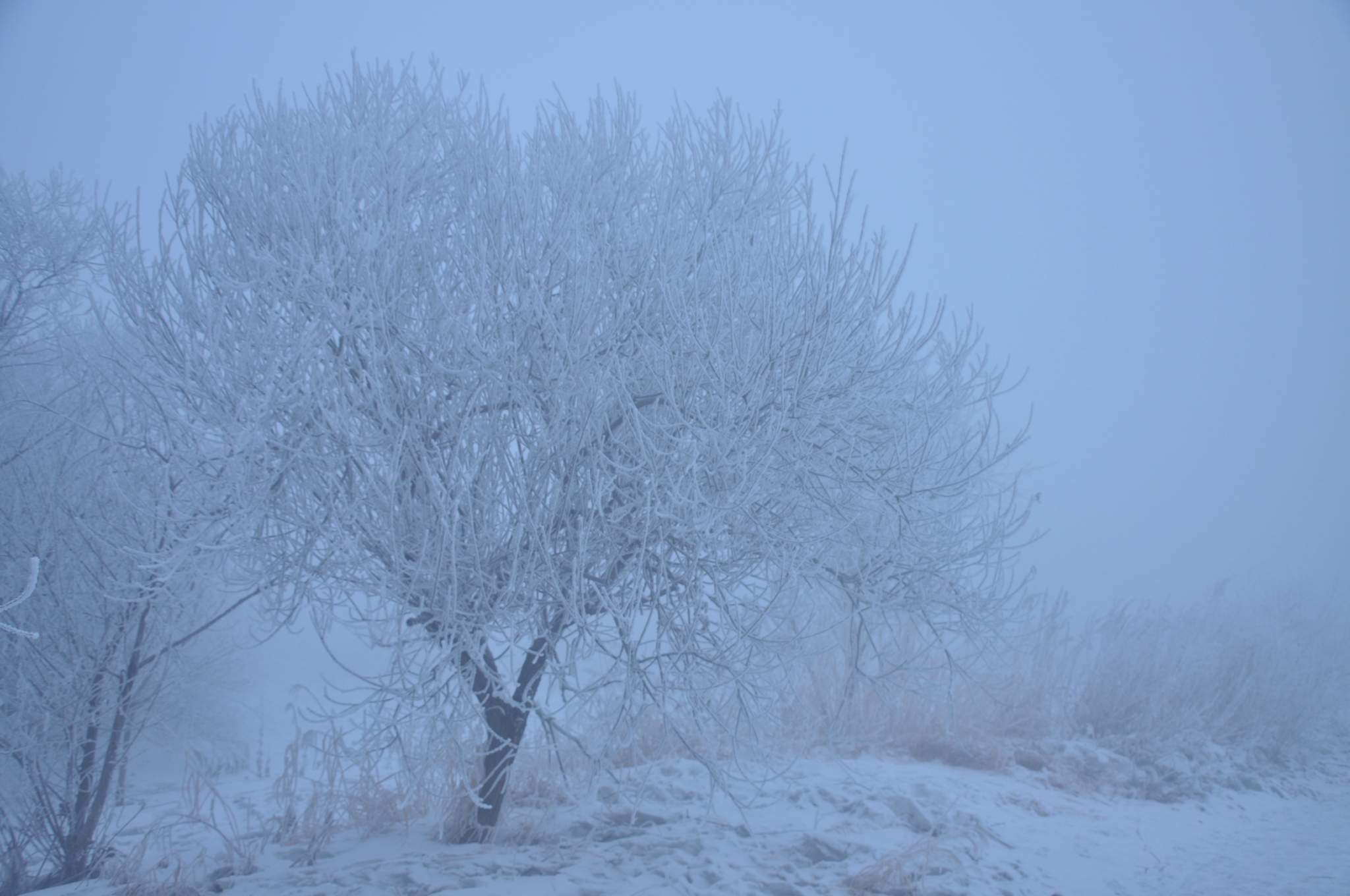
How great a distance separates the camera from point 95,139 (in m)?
Result: 180

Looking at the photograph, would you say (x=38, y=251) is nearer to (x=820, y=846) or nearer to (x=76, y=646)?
(x=76, y=646)

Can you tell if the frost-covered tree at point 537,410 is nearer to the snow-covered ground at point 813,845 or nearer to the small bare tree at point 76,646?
the snow-covered ground at point 813,845

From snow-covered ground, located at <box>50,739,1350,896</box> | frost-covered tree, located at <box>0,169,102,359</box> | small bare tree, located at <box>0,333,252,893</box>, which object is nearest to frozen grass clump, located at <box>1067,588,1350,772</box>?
snow-covered ground, located at <box>50,739,1350,896</box>

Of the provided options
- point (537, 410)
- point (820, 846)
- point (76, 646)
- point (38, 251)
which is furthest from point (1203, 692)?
point (38, 251)

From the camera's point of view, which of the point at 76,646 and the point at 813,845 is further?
the point at 76,646

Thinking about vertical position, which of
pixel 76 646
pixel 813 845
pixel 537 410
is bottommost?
pixel 813 845

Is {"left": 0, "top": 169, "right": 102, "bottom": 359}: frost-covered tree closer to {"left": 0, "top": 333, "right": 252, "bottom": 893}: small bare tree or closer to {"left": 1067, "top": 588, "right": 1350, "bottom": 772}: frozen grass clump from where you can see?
{"left": 0, "top": 333, "right": 252, "bottom": 893}: small bare tree

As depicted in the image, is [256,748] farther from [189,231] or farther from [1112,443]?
[1112,443]

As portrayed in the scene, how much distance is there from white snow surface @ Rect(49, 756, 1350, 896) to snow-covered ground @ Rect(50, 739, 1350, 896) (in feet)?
0.04

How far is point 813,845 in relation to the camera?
3443 millimetres

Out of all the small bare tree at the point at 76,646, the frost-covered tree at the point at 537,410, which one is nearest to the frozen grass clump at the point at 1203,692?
the frost-covered tree at the point at 537,410

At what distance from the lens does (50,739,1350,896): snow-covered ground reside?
2957mm

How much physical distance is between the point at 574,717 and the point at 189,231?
9.33 ft

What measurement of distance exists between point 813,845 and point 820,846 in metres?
0.04
